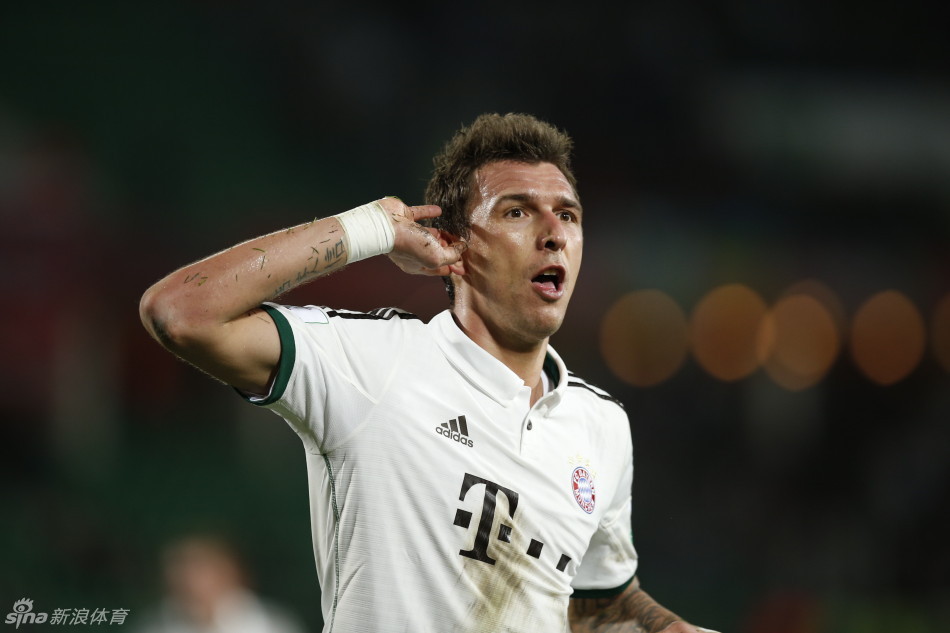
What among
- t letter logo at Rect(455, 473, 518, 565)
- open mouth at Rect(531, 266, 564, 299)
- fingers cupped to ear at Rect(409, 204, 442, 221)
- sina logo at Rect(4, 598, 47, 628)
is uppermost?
fingers cupped to ear at Rect(409, 204, 442, 221)

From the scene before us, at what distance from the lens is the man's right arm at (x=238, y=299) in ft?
7.79

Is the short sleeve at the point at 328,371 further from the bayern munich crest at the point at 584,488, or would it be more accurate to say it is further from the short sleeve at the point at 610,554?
the short sleeve at the point at 610,554

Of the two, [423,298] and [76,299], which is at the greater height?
[423,298]

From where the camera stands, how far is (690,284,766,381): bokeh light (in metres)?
14.0

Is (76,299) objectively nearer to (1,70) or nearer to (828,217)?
(1,70)

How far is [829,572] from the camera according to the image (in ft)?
30.4

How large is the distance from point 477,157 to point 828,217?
11858mm

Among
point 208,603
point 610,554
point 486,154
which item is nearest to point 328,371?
point 486,154

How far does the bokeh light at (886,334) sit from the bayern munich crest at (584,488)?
1260 centimetres

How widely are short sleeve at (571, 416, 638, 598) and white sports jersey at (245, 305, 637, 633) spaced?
34 cm

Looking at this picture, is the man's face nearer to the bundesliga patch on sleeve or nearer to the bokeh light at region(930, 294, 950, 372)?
the bundesliga patch on sleeve

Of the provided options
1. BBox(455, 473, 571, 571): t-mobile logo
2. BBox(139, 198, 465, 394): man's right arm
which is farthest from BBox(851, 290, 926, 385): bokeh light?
BBox(139, 198, 465, 394): man's right arm

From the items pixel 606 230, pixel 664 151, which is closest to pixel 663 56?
pixel 664 151

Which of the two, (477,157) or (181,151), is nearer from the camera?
(477,157)
